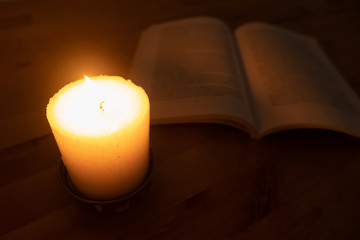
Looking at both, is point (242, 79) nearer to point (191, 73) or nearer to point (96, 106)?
point (191, 73)

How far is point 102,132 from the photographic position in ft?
1.21

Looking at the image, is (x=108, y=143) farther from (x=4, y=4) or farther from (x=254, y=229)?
(x=4, y=4)

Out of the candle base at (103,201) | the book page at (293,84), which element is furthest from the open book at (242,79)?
the candle base at (103,201)

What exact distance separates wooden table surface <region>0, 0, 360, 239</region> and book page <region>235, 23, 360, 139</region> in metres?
0.05

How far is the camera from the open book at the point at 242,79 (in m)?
0.62

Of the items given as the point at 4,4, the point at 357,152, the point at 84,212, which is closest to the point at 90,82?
the point at 84,212

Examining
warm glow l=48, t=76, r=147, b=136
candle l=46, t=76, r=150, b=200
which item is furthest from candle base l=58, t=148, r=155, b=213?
warm glow l=48, t=76, r=147, b=136

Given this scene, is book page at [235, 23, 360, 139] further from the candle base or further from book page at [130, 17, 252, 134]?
the candle base

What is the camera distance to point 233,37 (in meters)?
0.91

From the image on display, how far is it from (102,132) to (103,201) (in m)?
0.12

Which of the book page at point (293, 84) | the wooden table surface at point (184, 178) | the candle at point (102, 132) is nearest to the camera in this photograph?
the candle at point (102, 132)

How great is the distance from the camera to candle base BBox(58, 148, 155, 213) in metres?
0.43

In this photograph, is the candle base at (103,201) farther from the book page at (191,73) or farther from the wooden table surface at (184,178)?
the book page at (191,73)

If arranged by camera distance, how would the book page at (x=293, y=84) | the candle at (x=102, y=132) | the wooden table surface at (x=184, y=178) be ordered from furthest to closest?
the book page at (x=293, y=84) → the wooden table surface at (x=184, y=178) → the candle at (x=102, y=132)
